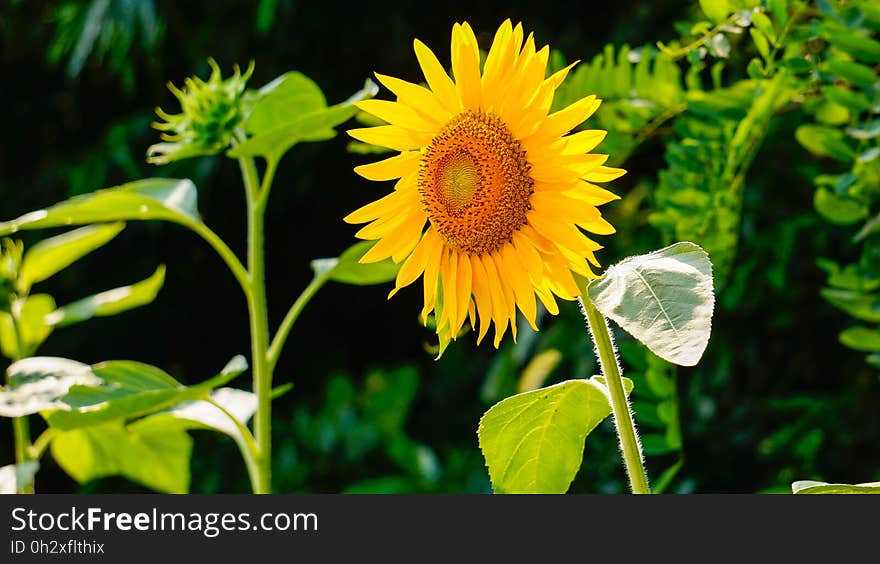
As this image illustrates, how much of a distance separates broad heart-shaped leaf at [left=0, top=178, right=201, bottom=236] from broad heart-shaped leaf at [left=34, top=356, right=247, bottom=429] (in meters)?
0.09

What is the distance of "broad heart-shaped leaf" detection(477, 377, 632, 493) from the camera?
426 mm

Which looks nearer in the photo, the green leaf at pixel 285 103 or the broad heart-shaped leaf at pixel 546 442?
the broad heart-shaped leaf at pixel 546 442

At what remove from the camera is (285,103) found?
1.89ft

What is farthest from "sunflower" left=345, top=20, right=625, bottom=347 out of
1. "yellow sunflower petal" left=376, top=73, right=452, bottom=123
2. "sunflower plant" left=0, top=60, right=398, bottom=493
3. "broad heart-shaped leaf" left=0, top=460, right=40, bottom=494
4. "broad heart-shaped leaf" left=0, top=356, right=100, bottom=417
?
"broad heart-shaped leaf" left=0, top=460, right=40, bottom=494

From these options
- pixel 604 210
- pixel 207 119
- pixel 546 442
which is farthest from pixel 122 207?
pixel 604 210

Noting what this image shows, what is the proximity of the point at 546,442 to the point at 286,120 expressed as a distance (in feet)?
0.85

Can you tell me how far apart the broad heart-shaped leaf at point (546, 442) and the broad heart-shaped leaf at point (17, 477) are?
312 mm

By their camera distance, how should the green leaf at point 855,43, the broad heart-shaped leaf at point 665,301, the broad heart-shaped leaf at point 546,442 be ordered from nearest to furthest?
the broad heart-shaped leaf at point 665,301
the broad heart-shaped leaf at point 546,442
the green leaf at point 855,43

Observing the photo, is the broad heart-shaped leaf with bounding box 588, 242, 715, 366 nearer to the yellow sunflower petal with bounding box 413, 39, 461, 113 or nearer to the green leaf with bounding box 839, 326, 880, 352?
the yellow sunflower petal with bounding box 413, 39, 461, 113

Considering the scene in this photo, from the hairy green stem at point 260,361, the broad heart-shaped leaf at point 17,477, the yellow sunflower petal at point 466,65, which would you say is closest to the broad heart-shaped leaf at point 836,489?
the yellow sunflower petal at point 466,65

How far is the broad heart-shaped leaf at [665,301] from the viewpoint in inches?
12.1

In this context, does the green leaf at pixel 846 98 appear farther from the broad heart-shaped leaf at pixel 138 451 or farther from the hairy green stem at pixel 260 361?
the broad heart-shaped leaf at pixel 138 451

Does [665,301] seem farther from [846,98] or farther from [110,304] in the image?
[110,304]

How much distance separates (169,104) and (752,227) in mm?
1047
